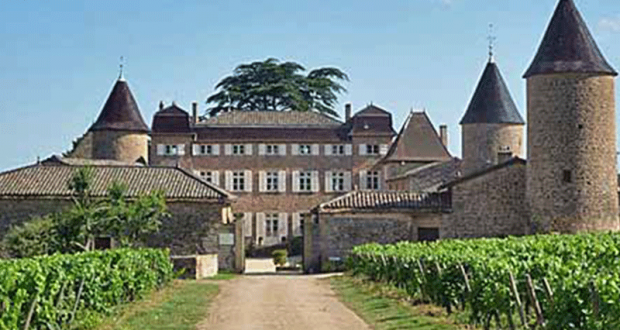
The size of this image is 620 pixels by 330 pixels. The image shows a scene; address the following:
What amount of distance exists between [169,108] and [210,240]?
25099 mm

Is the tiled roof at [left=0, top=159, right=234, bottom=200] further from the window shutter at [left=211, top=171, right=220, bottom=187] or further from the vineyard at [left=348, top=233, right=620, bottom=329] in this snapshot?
the window shutter at [left=211, top=171, right=220, bottom=187]

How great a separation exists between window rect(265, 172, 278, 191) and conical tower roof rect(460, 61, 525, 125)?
16747 mm

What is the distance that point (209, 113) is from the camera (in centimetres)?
6662

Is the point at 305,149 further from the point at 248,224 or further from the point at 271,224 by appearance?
the point at 248,224

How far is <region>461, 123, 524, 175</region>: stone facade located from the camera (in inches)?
1734

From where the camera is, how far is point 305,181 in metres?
59.1

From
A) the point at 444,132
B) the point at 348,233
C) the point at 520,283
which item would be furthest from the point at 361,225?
the point at 444,132

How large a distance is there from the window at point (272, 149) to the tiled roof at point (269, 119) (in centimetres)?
128

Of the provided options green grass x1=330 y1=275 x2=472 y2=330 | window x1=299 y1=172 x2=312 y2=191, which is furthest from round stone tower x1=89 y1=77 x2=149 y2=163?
green grass x1=330 y1=275 x2=472 y2=330

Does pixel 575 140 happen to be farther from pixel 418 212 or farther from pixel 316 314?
pixel 316 314

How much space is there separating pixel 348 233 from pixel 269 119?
24.9 m

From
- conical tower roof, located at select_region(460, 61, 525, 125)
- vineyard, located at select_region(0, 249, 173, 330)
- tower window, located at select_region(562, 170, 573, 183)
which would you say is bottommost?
vineyard, located at select_region(0, 249, 173, 330)

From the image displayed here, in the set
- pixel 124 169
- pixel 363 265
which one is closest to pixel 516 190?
pixel 363 265

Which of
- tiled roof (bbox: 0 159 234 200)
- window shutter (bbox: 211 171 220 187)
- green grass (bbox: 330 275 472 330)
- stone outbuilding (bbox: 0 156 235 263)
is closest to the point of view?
green grass (bbox: 330 275 472 330)
